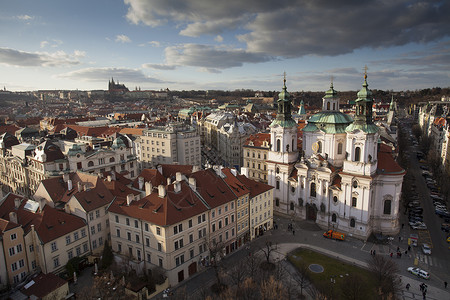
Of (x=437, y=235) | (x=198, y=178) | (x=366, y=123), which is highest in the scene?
(x=366, y=123)

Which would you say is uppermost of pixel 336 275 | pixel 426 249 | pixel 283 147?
pixel 283 147

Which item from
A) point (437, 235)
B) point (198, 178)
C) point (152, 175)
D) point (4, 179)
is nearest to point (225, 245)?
point (198, 178)

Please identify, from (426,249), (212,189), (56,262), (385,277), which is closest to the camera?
(385,277)

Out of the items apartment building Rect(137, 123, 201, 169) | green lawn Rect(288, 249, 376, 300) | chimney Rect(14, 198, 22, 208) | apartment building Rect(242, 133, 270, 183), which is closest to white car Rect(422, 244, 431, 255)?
green lawn Rect(288, 249, 376, 300)

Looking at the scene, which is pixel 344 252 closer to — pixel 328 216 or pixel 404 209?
pixel 328 216

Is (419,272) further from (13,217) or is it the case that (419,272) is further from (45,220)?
(13,217)

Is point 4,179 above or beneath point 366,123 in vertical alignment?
beneath

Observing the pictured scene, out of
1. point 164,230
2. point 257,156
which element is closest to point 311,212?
point 257,156
